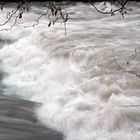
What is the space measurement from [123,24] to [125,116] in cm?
788

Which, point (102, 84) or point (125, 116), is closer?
point (125, 116)

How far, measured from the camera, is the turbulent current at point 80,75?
5.78m

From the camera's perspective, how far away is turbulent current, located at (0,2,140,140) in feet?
19.0

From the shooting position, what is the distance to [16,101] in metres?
A: 6.89

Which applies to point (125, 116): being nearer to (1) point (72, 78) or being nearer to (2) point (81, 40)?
(1) point (72, 78)

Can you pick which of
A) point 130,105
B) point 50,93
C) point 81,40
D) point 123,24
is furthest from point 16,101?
point 123,24

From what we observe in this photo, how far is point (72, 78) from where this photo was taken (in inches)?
305

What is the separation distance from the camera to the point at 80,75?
7.73m

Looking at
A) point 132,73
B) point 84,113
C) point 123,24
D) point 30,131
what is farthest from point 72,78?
point 123,24

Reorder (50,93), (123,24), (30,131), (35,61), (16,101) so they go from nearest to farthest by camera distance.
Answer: (30,131) < (16,101) < (50,93) < (35,61) < (123,24)

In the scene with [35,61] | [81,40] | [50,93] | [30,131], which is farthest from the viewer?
[81,40]

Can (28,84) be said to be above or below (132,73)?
below

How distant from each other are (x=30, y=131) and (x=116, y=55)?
3457 millimetres

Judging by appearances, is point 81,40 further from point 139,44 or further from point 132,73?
point 132,73
